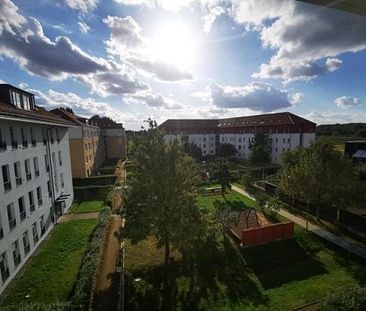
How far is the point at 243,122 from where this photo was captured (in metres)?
72.6

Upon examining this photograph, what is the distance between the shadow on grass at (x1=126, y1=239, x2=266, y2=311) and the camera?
12.3 m

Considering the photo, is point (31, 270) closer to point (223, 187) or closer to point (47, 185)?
point (47, 185)

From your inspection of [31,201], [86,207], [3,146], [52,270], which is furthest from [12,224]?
[86,207]

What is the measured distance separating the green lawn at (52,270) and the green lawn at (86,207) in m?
5.61

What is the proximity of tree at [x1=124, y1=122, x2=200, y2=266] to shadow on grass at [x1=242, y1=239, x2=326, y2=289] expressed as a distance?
5.27 m

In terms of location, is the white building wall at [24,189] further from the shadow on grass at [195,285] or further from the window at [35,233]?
the shadow on grass at [195,285]

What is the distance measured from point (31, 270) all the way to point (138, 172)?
912cm

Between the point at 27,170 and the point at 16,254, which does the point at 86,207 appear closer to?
the point at 27,170

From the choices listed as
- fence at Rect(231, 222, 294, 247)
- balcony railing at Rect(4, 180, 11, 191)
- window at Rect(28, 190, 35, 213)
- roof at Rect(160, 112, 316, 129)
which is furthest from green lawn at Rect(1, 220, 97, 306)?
roof at Rect(160, 112, 316, 129)

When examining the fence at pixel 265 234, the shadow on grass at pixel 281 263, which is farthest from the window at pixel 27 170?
the shadow on grass at pixel 281 263

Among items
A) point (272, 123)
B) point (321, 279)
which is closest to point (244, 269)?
point (321, 279)

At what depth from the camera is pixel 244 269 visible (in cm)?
1534

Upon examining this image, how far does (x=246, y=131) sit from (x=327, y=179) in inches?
1884

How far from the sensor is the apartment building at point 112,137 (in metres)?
62.4
